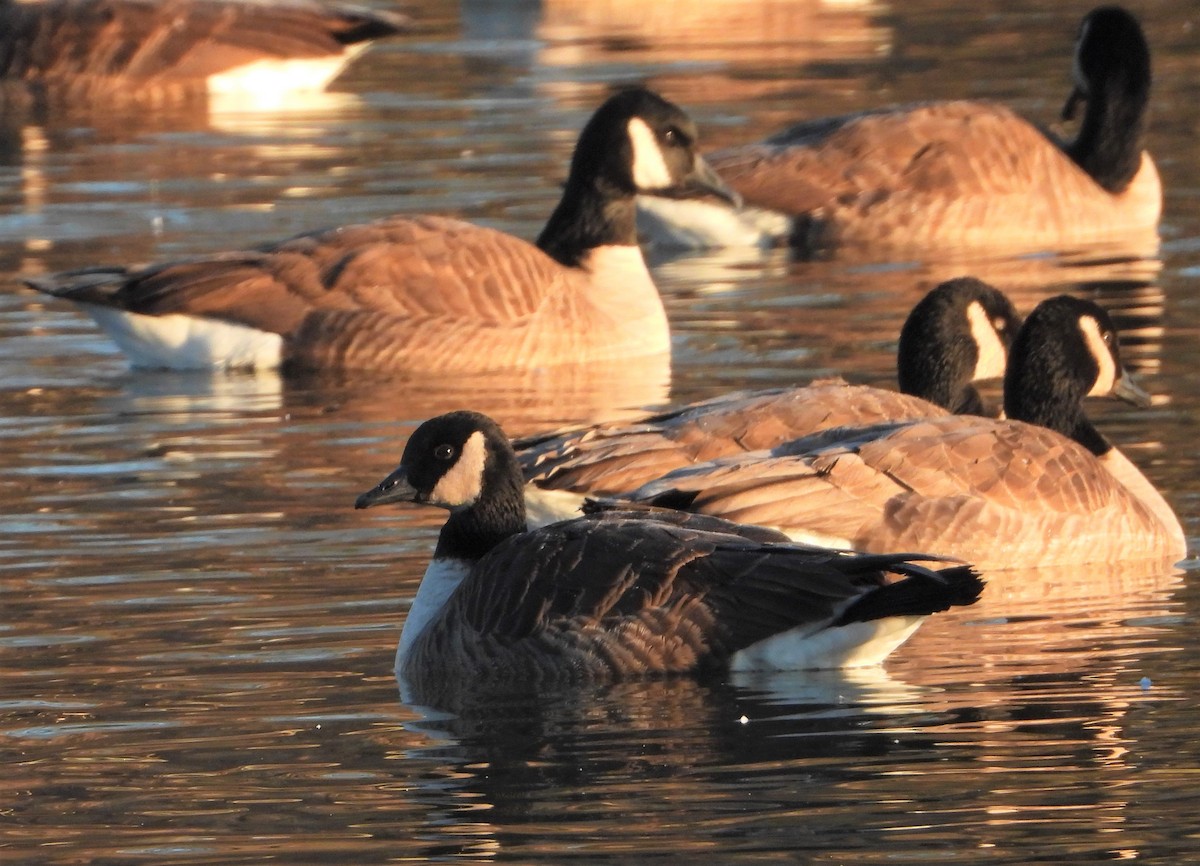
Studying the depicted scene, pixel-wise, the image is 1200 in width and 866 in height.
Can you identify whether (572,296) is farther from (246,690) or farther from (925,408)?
(246,690)

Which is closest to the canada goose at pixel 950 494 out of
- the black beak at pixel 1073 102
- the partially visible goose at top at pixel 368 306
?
the partially visible goose at top at pixel 368 306

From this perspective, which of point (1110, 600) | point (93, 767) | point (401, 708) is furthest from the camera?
point (1110, 600)

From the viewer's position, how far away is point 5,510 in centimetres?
1162

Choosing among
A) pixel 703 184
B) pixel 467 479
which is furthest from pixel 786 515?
pixel 703 184

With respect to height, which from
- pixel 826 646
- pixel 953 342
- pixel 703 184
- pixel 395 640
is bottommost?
pixel 395 640

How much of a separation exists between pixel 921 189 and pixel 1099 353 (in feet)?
25.4

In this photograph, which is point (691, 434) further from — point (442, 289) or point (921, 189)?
point (921, 189)

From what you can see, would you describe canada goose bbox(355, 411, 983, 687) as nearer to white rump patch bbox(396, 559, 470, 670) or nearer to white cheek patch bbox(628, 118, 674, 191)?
white rump patch bbox(396, 559, 470, 670)

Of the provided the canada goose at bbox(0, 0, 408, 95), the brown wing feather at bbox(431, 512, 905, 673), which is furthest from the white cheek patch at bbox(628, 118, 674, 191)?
the canada goose at bbox(0, 0, 408, 95)

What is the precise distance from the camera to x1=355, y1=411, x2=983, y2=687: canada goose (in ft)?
27.1

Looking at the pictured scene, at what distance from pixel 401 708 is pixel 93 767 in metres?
1.08

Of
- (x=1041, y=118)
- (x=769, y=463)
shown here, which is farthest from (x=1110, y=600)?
(x=1041, y=118)

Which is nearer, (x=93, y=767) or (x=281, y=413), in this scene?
(x=93, y=767)

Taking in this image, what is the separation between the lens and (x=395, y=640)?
931 centimetres
